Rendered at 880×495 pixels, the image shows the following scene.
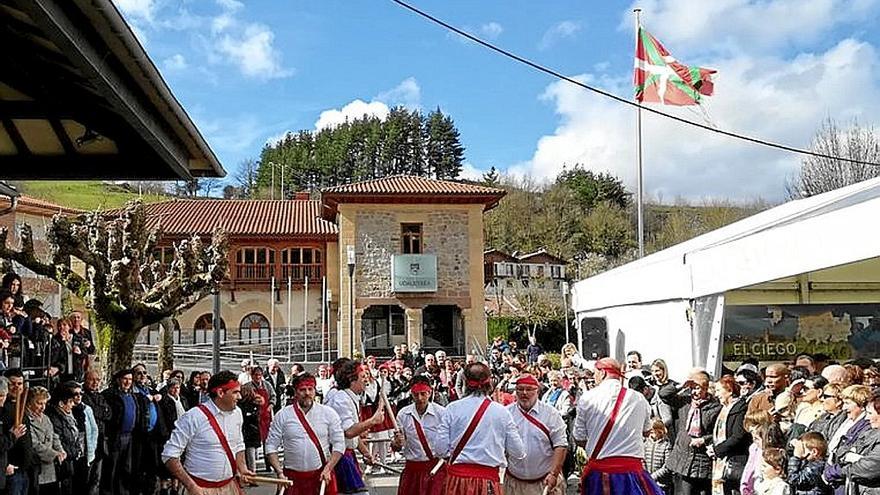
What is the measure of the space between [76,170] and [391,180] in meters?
33.9

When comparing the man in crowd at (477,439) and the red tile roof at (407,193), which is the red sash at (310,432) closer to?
the man in crowd at (477,439)

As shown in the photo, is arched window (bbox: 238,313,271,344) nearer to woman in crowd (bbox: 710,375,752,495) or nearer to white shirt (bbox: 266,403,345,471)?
white shirt (bbox: 266,403,345,471)

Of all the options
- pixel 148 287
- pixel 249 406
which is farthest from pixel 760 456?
pixel 148 287

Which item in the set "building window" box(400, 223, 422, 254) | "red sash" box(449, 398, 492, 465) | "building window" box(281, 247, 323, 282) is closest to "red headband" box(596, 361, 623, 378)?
"red sash" box(449, 398, 492, 465)

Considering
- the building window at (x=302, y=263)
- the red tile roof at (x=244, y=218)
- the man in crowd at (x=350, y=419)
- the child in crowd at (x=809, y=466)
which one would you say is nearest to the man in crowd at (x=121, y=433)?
the man in crowd at (x=350, y=419)

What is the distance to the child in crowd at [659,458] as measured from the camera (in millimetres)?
9398

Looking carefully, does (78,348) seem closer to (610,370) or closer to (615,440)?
(610,370)

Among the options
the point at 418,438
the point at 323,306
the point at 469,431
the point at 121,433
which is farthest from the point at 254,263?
the point at 469,431

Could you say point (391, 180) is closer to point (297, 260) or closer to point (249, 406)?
point (297, 260)

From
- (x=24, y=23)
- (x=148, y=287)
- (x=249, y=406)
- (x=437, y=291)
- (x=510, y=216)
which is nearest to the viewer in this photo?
(x=24, y=23)

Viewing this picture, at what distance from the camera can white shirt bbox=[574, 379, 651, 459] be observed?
23.6 ft

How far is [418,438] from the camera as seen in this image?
7.93 metres

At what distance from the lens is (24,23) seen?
4598mm

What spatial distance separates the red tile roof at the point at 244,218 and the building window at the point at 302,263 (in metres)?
0.88
